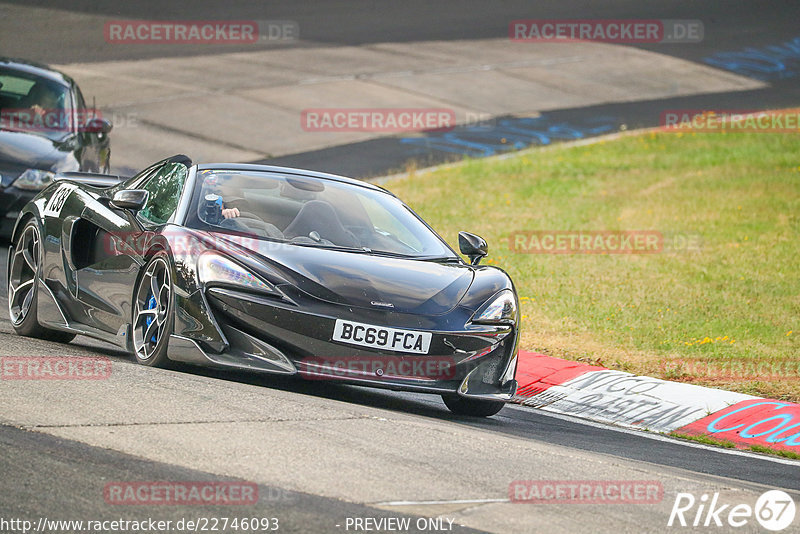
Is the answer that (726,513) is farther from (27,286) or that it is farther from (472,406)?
(27,286)

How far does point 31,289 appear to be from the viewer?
8703 millimetres

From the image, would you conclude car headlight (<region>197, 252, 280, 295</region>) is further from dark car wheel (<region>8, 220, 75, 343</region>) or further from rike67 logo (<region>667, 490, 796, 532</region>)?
rike67 logo (<region>667, 490, 796, 532</region>)

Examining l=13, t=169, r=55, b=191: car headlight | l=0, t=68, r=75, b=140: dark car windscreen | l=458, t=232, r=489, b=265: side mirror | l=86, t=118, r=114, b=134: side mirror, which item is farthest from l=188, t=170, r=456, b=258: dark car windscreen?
l=0, t=68, r=75, b=140: dark car windscreen

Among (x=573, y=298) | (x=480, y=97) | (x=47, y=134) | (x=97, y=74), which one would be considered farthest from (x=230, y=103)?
(x=573, y=298)

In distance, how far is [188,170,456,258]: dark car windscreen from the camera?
7.68 m

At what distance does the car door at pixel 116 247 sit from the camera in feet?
24.9

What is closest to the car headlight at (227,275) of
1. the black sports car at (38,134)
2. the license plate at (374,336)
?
the license plate at (374,336)

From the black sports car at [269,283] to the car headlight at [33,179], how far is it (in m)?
3.80

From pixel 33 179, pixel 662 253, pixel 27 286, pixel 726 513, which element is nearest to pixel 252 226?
pixel 27 286

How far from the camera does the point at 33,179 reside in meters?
12.6

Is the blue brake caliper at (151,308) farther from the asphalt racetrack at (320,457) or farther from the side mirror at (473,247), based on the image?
the side mirror at (473,247)

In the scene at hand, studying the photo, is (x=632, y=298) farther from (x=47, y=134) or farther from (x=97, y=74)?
(x=97, y=74)

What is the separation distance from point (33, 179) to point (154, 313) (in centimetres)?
596

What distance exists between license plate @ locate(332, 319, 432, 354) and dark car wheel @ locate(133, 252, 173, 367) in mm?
992
